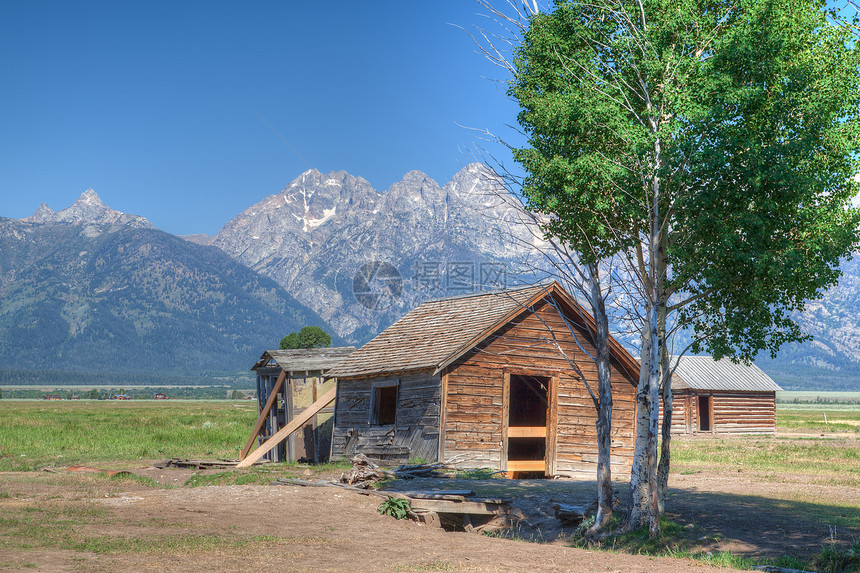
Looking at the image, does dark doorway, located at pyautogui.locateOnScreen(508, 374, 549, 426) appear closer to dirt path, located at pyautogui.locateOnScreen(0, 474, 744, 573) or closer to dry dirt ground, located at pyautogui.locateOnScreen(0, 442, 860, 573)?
dry dirt ground, located at pyautogui.locateOnScreen(0, 442, 860, 573)

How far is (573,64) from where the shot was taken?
16.8 meters

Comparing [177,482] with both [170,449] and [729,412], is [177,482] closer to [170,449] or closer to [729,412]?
[170,449]

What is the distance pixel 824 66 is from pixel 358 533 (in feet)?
38.6

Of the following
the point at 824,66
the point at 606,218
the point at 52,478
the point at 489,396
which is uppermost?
the point at 824,66

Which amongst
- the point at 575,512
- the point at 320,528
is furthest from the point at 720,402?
the point at 320,528

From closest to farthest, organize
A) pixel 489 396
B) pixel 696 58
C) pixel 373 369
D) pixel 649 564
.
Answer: pixel 649 564 → pixel 696 58 → pixel 489 396 → pixel 373 369

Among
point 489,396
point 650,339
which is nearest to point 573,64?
point 650,339

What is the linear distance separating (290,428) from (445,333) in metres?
6.21

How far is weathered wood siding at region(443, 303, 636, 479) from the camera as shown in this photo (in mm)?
24297

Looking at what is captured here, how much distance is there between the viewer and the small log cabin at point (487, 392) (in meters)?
24.3

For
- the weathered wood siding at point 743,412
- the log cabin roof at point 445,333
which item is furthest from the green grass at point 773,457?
the weathered wood siding at point 743,412

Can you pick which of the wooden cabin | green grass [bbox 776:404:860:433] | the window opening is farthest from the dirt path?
green grass [bbox 776:404:860:433]

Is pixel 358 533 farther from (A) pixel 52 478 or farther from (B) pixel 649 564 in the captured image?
(A) pixel 52 478

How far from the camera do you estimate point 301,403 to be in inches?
1158
